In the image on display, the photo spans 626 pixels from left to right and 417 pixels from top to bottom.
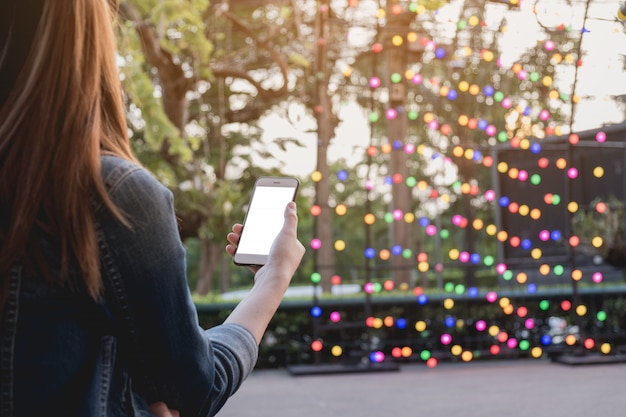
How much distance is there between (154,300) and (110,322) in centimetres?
7

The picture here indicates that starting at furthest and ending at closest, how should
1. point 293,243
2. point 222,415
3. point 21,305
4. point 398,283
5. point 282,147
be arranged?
point 282,147 < point 398,283 < point 222,415 < point 293,243 < point 21,305

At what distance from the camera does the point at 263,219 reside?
1.90m

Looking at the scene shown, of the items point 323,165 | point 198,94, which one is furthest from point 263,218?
point 198,94

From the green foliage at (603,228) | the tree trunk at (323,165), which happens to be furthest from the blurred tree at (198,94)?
the green foliage at (603,228)

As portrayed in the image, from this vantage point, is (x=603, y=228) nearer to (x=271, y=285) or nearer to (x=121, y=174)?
(x=271, y=285)

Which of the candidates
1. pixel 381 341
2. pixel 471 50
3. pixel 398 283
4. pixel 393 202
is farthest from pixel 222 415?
pixel 393 202

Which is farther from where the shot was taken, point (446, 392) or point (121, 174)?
point (446, 392)

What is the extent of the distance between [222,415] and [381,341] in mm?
3884

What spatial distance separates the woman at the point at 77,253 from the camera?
3.64 ft

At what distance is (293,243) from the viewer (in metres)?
1.51

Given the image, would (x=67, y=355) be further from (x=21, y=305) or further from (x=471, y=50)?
(x=471, y=50)

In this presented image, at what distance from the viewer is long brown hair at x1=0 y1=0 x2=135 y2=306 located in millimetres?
1103

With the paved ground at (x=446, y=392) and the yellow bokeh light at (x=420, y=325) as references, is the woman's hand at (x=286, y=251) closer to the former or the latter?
the paved ground at (x=446, y=392)

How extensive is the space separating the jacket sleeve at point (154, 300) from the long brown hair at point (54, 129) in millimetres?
29
